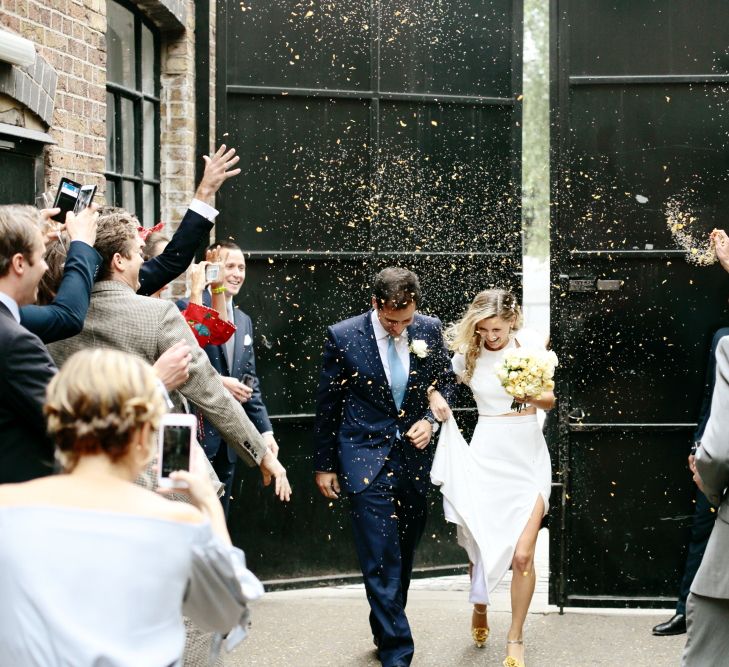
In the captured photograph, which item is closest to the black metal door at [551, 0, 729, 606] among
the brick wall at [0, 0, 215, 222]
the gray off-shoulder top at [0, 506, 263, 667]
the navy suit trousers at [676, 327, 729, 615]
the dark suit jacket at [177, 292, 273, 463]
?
the navy suit trousers at [676, 327, 729, 615]

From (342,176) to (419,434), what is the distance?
2078mm

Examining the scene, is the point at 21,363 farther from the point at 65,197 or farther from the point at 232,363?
the point at 232,363

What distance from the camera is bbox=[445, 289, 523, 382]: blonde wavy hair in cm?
637

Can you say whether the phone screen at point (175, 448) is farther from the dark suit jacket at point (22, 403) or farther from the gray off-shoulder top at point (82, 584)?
the dark suit jacket at point (22, 403)

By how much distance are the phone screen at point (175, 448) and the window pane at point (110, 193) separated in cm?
400

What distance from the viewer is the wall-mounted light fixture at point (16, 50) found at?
4.91 metres

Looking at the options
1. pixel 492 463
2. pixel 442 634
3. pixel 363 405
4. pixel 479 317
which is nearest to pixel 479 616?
pixel 442 634

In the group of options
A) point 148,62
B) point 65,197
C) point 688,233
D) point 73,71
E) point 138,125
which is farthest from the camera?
point 148,62

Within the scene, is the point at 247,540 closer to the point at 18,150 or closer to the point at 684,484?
the point at 684,484

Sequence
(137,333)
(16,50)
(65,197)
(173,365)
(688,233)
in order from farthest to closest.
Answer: (688,233)
(16,50)
(137,333)
(65,197)
(173,365)

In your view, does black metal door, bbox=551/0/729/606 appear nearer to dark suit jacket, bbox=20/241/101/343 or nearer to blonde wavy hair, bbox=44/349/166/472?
dark suit jacket, bbox=20/241/101/343

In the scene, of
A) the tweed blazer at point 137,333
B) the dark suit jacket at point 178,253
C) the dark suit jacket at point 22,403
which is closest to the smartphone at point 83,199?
the tweed blazer at point 137,333

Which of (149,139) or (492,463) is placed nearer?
(492,463)

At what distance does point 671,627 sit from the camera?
6.63m
